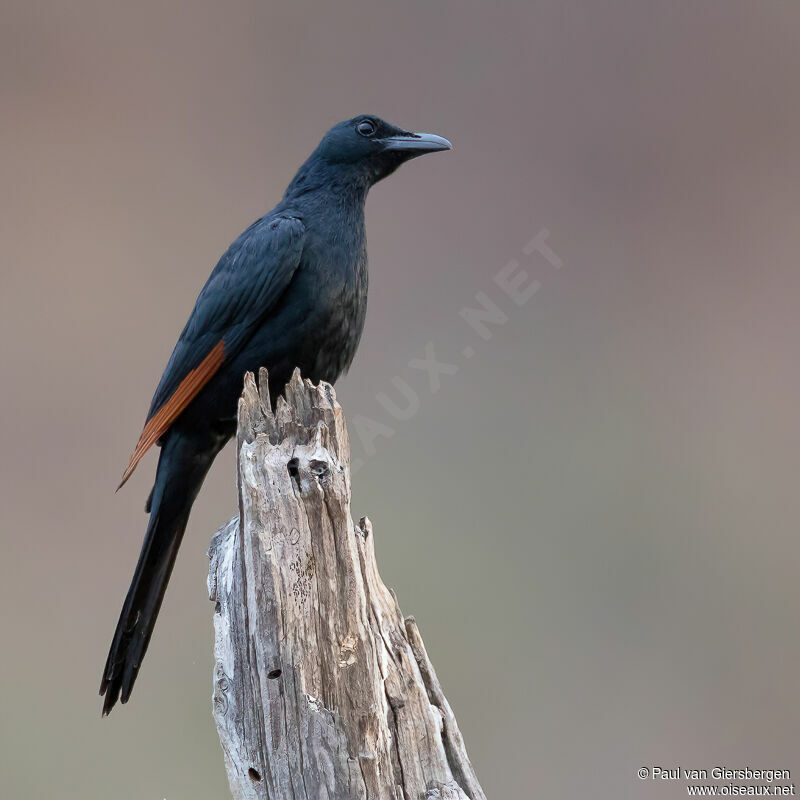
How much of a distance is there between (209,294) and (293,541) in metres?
1.22

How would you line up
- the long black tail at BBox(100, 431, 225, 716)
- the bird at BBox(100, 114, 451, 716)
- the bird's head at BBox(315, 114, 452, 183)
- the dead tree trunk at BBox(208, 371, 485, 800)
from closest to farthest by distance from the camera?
the dead tree trunk at BBox(208, 371, 485, 800)
the long black tail at BBox(100, 431, 225, 716)
the bird at BBox(100, 114, 451, 716)
the bird's head at BBox(315, 114, 452, 183)

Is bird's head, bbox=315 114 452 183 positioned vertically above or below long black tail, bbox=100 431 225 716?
above

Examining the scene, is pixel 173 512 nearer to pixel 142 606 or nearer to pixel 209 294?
pixel 142 606

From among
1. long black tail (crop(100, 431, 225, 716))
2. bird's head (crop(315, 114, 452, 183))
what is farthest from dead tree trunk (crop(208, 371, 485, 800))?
bird's head (crop(315, 114, 452, 183))

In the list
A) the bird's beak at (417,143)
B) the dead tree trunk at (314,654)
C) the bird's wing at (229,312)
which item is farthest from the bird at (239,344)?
the dead tree trunk at (314,654)

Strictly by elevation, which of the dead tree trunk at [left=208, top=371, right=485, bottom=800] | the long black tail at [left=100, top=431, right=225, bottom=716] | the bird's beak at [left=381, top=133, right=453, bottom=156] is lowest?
the dead tree trunk at [left=208, top=371, right=485, bottom=800]

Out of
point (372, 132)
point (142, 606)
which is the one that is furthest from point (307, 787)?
point (372, 132)

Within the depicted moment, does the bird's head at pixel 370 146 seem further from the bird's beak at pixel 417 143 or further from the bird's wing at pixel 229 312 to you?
the bird's wing at pixel 229 312

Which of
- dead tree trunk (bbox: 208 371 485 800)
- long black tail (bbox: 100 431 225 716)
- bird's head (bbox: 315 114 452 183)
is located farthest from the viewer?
bird's head (bbox: 315 114 452 183)

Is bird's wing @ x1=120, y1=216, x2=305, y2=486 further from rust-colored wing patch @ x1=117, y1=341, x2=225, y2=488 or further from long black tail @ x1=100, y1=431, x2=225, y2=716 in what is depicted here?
long black tail @ x1=100, y1=431, x2=225, y2=716

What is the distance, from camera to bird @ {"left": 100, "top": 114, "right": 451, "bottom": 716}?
284cm

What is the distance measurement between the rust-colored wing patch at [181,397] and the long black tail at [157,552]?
0.38ft

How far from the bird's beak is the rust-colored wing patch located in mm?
966

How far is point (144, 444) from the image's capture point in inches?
111
